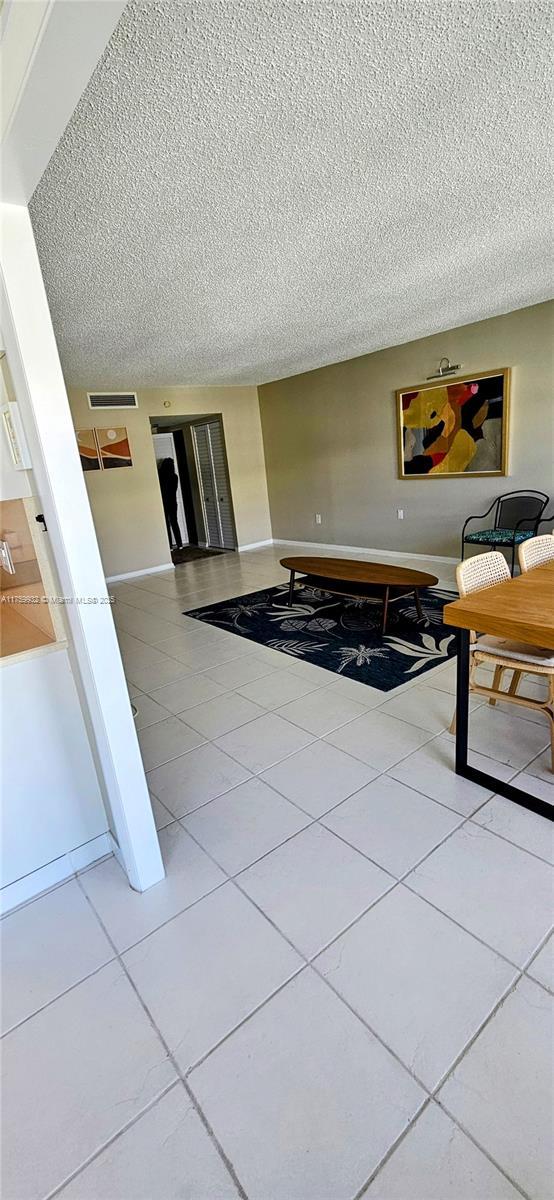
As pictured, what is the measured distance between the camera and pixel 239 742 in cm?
252

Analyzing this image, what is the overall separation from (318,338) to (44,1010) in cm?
500

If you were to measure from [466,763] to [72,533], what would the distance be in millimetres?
1782

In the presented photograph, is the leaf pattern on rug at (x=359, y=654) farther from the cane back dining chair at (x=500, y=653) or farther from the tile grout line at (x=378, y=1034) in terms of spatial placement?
the tile grout line at (x=378, y=1034)

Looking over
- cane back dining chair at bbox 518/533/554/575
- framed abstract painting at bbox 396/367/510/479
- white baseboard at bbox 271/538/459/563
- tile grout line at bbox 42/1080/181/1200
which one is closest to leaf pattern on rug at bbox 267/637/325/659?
cane back dining chair at bbox 518/533/554/575

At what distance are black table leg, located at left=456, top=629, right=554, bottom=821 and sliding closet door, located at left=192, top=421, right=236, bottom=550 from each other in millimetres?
6021

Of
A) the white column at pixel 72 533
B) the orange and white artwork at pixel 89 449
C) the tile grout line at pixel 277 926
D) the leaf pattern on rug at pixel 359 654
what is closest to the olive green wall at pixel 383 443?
the leaf pattern on rug at pixel 359 654

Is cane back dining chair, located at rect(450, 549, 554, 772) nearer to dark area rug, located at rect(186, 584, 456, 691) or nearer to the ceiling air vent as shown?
dark area rug, located at rect(186, 584, 456, 691)

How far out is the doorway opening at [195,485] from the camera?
301 inches

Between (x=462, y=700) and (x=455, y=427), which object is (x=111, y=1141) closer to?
(x=462, y=700)

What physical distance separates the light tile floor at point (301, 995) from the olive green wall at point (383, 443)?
3.37m

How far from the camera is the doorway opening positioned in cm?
764

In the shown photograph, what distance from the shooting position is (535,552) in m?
2.57

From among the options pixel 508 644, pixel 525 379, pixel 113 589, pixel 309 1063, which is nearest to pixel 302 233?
pixel 508 644

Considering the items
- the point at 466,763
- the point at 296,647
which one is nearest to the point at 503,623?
the point at 466,763
